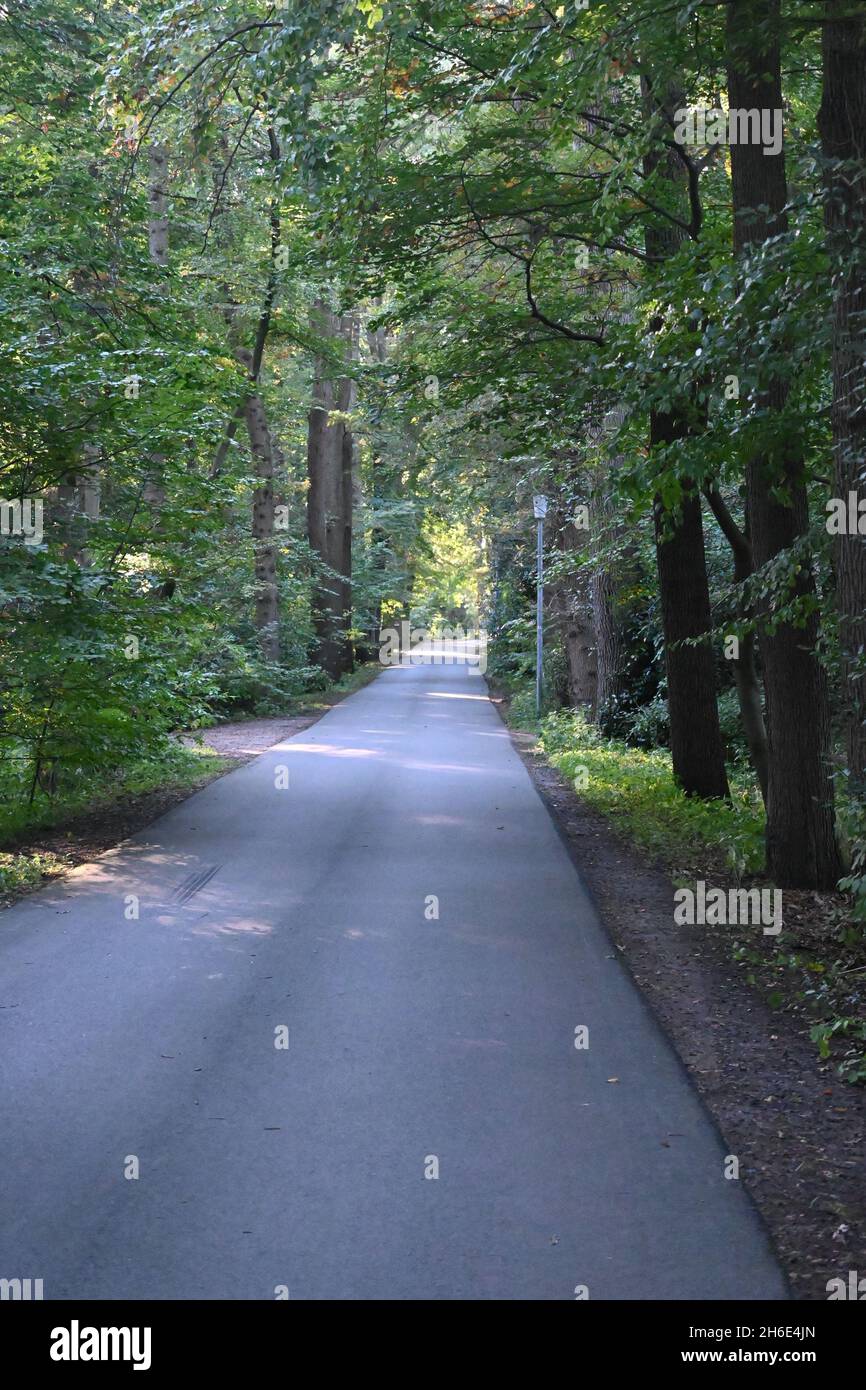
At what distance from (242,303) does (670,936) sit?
20.6 meters

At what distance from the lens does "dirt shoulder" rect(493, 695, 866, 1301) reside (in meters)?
4.91

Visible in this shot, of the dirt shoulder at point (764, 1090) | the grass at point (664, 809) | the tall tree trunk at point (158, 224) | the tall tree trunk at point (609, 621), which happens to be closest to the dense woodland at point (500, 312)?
the grass at point (664, 809)

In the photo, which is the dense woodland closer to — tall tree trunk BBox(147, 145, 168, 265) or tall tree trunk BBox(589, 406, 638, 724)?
tall tree trunk BBox(589, 406, 638, 724)

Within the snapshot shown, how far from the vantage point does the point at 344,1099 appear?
6234 millimetres

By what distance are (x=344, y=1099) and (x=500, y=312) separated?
9611 millimetres

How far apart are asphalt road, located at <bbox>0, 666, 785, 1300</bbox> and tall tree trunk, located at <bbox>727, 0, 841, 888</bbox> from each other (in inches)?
74.5

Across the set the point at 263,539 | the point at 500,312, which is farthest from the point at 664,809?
the point at 263,539

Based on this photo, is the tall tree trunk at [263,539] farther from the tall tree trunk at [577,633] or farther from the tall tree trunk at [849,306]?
the tall tree trunk at [849,306]

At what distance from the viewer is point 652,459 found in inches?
378

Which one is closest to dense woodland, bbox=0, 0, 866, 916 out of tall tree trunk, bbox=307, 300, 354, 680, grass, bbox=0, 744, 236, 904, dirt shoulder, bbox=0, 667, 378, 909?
grass, bbox=0, 744, 236, 904

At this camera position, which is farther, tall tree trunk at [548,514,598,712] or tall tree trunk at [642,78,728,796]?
tall tree trunk at [548,514,598,712]

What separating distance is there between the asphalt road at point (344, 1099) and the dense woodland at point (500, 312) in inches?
82.0
